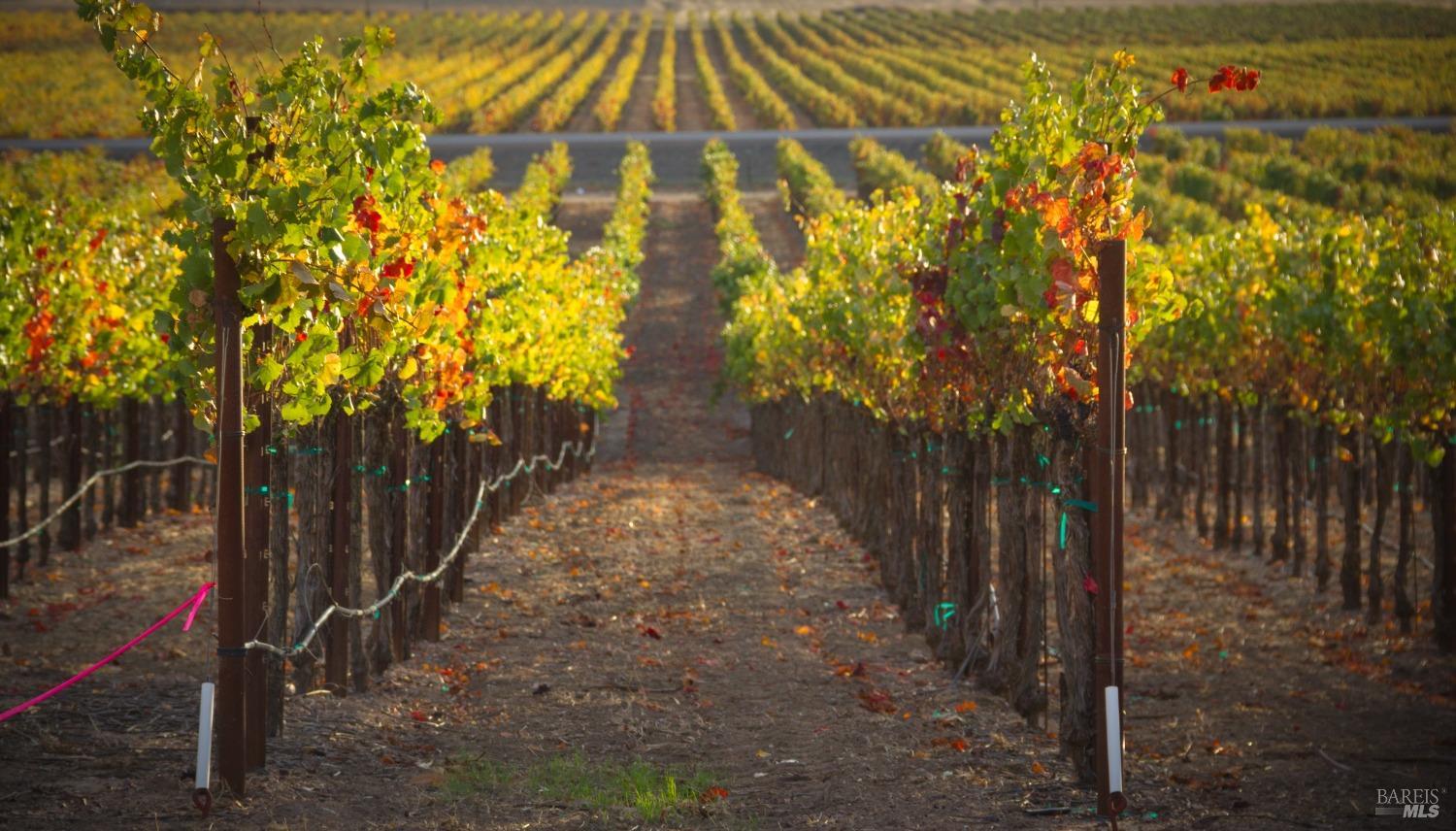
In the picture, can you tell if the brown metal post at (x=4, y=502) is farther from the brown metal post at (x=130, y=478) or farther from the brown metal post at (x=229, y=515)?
the brown metal post at (x=229, y=515)

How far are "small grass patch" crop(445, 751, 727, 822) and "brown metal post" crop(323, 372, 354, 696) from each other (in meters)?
1.61

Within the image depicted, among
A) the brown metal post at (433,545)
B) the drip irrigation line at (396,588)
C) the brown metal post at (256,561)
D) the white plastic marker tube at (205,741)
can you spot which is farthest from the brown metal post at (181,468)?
the white plastic marker tube at (205,741)

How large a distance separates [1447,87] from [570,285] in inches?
1964

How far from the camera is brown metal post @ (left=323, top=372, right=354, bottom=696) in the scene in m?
9.37

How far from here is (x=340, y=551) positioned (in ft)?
30.9

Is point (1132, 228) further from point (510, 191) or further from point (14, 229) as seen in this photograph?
point (510, 191)

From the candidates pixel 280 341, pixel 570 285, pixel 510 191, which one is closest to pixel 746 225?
pixel 510 191

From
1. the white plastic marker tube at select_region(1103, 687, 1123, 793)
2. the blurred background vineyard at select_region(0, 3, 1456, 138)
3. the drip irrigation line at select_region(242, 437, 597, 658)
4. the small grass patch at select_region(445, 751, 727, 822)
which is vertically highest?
the blurred background vineyard at select_region(0, 3, 1456, 138)

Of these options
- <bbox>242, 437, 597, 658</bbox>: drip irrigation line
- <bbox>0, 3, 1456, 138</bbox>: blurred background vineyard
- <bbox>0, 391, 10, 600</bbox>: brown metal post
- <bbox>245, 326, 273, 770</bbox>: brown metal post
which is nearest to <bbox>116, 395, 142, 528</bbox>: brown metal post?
<bbox>0, 391, 10, 600</bbox>: brown metal post

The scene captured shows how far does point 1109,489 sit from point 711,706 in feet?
11.5

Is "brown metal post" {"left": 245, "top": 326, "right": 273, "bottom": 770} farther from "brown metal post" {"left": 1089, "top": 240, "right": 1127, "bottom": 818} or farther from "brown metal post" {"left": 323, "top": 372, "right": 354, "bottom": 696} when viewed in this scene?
"brown metal post" {"left": 1089, "top": 240, "right": 1127, "bottom": 818}

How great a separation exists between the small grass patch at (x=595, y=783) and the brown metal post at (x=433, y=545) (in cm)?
351

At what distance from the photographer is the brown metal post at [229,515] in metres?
7.14

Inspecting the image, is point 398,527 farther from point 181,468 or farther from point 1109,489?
point 181,468
